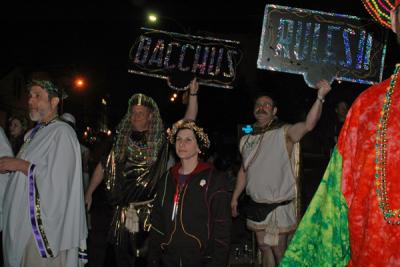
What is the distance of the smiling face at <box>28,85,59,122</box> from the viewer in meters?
4.05

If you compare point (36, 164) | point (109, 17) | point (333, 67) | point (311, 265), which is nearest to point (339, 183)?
point (311, 265)

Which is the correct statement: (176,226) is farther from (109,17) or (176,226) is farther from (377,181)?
(109,17)

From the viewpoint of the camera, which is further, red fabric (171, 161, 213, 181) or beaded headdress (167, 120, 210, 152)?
beaded headdress (167, 120, 210, 152)

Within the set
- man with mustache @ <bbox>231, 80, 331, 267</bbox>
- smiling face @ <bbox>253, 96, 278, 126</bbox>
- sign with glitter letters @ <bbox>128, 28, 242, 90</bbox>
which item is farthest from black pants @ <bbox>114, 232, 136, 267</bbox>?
smiling face @ <bbox>253, 96, 278, 126</bbox>

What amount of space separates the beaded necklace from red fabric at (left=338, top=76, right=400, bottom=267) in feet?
0.05

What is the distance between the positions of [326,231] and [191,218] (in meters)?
1.77

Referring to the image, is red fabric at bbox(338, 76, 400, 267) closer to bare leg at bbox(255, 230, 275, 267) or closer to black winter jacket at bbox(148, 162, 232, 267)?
black winter jacket at bbox(148, 162, 232, 267)

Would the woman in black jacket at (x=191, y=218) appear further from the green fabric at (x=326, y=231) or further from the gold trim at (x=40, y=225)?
the green fabric at (x=326, y=231)

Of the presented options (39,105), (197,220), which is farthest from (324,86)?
(39,105)

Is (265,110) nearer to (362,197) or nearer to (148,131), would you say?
(148,131)

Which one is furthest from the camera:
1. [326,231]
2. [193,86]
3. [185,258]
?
[193,86]

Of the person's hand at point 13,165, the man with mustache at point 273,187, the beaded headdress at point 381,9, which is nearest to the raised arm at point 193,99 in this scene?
the man with mustache at point 273,187

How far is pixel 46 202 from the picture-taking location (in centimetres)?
375

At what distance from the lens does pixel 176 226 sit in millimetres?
3553
